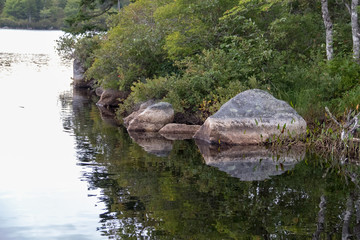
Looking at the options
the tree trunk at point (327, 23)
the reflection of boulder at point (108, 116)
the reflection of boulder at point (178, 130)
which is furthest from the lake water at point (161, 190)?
the tree trunk at point (327, 23)

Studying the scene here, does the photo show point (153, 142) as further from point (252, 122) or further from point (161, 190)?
point (161, 190)

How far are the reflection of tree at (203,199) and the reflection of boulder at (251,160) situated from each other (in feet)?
1.00

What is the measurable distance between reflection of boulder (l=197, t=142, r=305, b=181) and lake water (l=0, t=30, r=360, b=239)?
1.0 inches

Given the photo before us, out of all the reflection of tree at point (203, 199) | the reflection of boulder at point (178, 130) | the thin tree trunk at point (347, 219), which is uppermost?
the reflection of boulder at point (178, 130)

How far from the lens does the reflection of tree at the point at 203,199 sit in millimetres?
9180

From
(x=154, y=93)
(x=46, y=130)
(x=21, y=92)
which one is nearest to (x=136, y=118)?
(x=154, y=93)

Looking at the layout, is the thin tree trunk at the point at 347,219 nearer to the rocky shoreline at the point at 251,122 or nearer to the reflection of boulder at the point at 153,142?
the rocky shoreline at the point at 251,122

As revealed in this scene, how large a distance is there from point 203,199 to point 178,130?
27.8ft

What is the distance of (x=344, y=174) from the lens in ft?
42.4

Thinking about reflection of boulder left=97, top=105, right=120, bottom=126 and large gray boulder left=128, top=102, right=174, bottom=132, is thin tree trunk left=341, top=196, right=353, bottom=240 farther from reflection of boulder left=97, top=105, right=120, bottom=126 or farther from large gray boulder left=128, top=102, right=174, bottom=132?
reflection of boulder left=97, top=105, right=120, bottom=126

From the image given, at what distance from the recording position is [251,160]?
14516 millimetres

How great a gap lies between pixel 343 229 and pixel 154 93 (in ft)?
44.5

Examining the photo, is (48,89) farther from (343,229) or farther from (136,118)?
(343,229)

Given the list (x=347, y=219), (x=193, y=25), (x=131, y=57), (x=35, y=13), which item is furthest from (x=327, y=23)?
(x=35, y=13)
